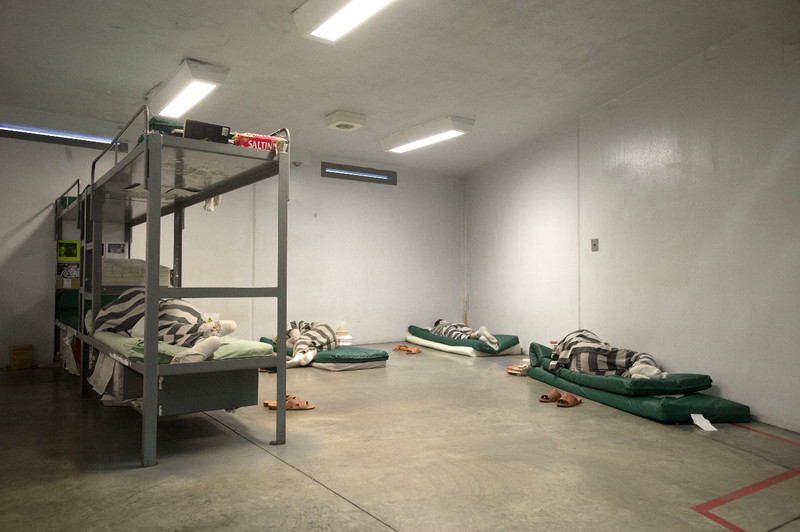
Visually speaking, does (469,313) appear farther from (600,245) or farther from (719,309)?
(719,309)

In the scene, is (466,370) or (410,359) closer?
(466,370)

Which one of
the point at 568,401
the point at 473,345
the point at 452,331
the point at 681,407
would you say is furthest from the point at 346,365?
the point at 681,407

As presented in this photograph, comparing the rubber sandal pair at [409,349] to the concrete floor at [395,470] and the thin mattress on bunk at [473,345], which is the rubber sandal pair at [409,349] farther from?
the concrete floor at [395,470]

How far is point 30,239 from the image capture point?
642cm

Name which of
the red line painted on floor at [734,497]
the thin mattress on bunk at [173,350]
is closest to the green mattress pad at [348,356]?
the thin mattress on bunk at [173,350]

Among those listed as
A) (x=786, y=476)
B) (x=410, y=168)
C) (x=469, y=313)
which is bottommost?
(x=786, y=476)

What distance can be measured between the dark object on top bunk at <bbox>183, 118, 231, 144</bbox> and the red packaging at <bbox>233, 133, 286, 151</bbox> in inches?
4.3

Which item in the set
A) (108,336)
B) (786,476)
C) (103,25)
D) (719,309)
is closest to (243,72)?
(103,25)

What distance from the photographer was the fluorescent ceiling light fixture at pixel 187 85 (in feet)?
16.2

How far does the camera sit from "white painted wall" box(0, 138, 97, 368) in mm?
6285

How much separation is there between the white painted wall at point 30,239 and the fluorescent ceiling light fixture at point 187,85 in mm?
1912

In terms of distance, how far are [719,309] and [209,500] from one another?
4.43 metres

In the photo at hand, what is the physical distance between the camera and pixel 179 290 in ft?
9.99

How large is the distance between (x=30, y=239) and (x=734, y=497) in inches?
295
